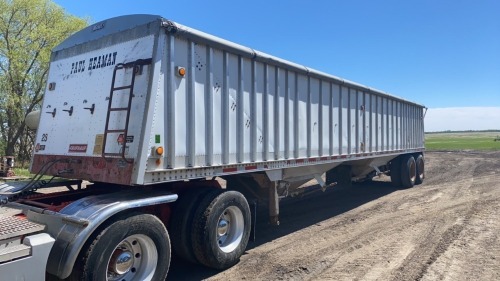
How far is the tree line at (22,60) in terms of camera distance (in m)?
23.0

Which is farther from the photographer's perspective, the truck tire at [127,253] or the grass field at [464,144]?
the grass field at [464,144]

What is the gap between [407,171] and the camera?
1340cm

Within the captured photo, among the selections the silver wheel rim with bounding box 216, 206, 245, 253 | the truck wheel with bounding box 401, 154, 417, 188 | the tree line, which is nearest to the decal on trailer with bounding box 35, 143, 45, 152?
the silver wheel rim with bounding box 216, 206, 245, 253

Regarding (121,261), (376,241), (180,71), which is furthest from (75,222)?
(376,241)

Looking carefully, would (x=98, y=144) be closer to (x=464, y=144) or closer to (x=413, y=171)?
(x=413, y=171)

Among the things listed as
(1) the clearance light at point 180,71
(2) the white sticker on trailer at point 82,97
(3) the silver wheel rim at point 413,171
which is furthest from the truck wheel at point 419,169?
(2) the white sticker on trailer at point 82,97

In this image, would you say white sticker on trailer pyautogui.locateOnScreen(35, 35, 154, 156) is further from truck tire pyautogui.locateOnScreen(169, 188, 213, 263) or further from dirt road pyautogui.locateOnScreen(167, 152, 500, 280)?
dirt road pyautogui.locateOnScreen(167, 152, 500, 280)

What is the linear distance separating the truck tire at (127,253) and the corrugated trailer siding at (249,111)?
0.92m

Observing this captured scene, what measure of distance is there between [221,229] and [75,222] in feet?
7.47

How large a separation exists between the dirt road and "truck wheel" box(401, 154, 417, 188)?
1776 mm

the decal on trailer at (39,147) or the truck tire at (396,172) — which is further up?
the decal on trailer at (39,147)

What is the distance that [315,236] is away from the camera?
7.05 m

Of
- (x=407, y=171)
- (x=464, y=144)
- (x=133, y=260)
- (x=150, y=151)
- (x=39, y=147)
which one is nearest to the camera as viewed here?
(x=133, y=260)

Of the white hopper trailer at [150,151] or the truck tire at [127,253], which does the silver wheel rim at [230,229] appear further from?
the truck tire at [127,253]
